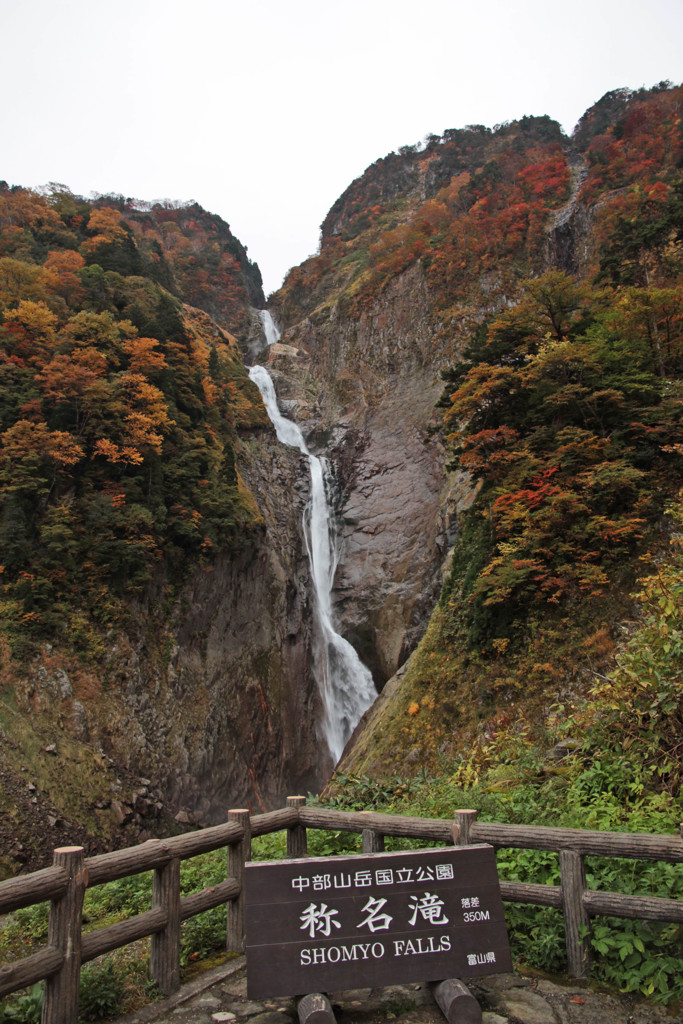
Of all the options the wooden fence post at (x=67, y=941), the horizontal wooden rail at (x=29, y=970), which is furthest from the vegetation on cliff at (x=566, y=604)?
the horizontal wooden rail at (x=29, y=970)

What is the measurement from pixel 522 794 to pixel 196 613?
13752mm

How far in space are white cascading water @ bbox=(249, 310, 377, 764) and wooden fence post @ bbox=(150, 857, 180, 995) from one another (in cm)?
1783

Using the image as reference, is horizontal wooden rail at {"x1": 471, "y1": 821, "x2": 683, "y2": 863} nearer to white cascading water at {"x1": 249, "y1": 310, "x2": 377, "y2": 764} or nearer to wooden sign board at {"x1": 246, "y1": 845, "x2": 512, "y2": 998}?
wooden sign board at {"x1": 246, "y1": 845, "x2": 512, "y2": 998}

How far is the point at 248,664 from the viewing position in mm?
19859

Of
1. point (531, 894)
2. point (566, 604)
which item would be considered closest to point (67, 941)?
point (531, 894)

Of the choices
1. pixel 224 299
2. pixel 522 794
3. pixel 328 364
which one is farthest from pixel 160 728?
pixel 224 299

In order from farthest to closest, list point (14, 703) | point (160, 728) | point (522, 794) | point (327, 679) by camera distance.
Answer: point (327, 679) → point (160, 728) → point (14, 703) → point (522, 794)

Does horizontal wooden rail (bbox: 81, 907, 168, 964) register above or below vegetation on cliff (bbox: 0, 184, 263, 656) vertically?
below

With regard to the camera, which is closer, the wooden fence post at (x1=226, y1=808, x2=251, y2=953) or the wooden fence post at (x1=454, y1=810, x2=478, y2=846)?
the wooden fence post at (x1=454, y1=810, x2=478, y2=846)

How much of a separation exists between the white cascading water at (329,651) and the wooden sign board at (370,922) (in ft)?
61.4

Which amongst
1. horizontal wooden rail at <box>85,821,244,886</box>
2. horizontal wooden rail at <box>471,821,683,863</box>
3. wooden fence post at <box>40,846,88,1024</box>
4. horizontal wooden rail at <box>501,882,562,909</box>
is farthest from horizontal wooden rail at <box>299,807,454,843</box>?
wooden fence post at <box>40,846,88,1024</box>

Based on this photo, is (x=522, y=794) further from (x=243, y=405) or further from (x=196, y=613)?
(x=243, y=405)

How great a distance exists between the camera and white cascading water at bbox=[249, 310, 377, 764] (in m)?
21.9

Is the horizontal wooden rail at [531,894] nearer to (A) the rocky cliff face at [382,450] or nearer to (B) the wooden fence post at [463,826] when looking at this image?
(B) the wooden fence post at [463,826]
